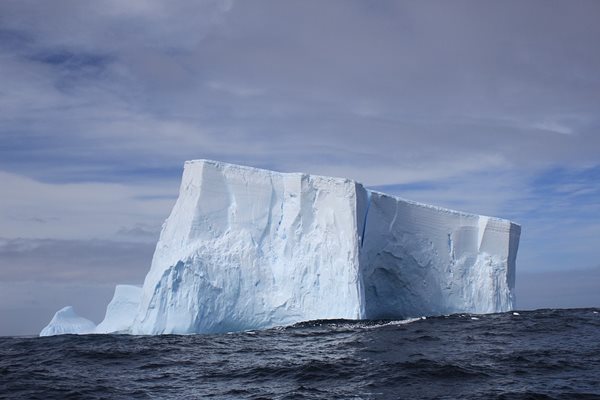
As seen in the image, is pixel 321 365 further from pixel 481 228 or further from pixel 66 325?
pixel 66 325

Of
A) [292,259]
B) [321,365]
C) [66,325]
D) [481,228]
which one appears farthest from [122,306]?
[481,228]

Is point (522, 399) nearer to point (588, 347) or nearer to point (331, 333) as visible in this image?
point (588, 347)

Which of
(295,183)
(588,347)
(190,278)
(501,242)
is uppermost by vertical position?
(295,183)

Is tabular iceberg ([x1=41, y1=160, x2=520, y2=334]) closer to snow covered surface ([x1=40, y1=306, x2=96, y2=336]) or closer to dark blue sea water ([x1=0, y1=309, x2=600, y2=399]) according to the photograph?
snow covered surface ([x1=40, y1=306, x2=96, y2=336])

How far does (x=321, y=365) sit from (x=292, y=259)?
306 inches

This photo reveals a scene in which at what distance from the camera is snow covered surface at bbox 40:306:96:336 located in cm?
2064

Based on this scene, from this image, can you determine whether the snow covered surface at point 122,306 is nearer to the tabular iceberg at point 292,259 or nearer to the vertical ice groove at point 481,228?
the tabular iceberg at point 292,259

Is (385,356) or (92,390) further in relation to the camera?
(385,356)

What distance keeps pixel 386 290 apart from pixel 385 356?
914 centimetres

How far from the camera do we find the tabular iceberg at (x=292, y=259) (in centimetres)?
1641

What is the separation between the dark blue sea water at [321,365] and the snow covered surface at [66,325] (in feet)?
19.5

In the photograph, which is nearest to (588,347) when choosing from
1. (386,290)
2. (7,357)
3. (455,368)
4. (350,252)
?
(455,368)

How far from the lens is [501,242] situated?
2116 cm

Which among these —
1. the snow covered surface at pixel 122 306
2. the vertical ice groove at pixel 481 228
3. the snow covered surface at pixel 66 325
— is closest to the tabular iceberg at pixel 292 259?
the snow covered surface at pixel 122 306
